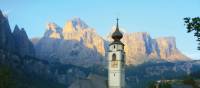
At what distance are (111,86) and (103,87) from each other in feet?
10.7

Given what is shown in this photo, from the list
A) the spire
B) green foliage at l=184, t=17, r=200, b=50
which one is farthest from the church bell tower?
green foliage at l=184, t=17, r=200, b=50

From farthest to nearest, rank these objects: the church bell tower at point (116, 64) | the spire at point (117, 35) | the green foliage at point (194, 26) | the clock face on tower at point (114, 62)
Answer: the spire at point (117, 35)
the clock face on tower at point (114, 62)
the church bell tower at point (116, 64)
the green foliage at point (194, 26)

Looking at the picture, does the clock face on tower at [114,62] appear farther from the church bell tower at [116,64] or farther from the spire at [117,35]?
the spire at [117,35]

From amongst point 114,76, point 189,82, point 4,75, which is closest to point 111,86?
point 114,76

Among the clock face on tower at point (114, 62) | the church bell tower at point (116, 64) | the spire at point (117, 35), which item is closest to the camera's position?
the church bell tower at point (116, 64)

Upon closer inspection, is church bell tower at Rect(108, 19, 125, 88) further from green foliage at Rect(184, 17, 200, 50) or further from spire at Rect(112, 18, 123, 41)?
green foliage at Rect(184, 17, 200, 50)

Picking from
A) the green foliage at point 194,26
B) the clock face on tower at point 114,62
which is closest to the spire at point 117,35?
the clock face on tower at point 114,62

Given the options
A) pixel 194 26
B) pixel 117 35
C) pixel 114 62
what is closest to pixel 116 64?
pixel 114 62

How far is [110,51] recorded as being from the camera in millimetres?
100625

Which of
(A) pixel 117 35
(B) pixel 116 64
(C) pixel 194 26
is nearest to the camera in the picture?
(C) pixel 194 26

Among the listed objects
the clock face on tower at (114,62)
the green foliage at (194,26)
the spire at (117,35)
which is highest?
the spire at (117,35)

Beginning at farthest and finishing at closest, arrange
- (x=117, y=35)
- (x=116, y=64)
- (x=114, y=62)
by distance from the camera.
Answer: (x=117, y=35) → (x=114, y=62) → (x=116, y=64)

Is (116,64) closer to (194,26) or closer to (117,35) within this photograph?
(117,35)

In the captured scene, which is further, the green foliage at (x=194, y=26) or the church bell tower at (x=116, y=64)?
the church bell tower at (x=116, y=64)
